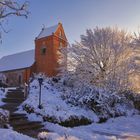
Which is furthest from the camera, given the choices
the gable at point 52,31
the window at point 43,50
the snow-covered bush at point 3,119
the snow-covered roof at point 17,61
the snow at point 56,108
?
the snow-covered roof at point 17,61

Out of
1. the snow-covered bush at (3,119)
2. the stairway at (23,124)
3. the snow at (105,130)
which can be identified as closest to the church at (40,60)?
the snow at (105,130)

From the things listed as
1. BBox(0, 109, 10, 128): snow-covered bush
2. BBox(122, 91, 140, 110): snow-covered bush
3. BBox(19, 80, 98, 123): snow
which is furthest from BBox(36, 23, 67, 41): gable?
BBox(0, 109, 10, 128): snow-covered bush

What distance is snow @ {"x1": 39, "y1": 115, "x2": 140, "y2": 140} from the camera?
32.0 ft

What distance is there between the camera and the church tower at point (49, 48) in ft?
107

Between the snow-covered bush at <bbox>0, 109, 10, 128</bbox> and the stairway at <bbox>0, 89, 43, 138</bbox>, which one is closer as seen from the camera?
the snow-covered bush at <bbox>0, 109, 10, 128</bbox>

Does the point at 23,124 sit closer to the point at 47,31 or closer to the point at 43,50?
the point at 43,50

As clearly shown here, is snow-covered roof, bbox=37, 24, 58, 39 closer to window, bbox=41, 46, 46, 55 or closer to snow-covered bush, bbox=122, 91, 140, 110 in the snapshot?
window, bbox=41, 46, 46, 55

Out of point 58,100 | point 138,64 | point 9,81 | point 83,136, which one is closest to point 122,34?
point 138,64

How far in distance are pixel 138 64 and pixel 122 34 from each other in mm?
4226

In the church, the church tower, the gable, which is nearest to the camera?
the church tower

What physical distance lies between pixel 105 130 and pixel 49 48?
22376mm

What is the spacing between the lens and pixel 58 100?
51.6 ft

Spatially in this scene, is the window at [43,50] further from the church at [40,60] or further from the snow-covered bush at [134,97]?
the snow-covered bush at [134,97]

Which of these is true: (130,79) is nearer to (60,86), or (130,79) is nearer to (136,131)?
(60,86)
